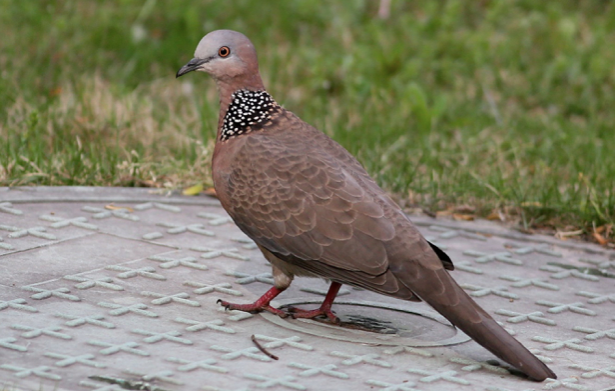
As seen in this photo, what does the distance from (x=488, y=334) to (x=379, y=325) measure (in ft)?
2.07

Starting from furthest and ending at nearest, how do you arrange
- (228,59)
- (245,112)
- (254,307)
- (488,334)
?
(228,59)
(245,112)
(254,307)
(488,334)

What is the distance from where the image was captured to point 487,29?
405 inches

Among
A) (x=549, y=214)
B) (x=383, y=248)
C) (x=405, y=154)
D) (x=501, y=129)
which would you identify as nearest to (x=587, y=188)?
(x=549, y=214)

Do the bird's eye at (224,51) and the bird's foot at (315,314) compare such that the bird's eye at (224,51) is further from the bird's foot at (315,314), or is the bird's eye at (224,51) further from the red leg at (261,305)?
the bird's foot at (315,314)

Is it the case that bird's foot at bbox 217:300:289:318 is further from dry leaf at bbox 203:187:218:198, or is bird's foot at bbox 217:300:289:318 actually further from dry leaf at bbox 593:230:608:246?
dry leaf at bbox 593:230:608:246

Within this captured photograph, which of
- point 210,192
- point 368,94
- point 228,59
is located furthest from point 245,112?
point 368,94

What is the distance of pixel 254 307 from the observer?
4.08m

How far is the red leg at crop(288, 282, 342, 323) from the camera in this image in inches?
163

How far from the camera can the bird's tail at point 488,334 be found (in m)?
3.53

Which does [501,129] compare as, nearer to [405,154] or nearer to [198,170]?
[405,154]

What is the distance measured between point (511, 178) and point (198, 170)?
2.13 meters

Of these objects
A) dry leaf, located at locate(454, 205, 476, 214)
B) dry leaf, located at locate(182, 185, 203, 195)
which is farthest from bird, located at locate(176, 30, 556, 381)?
dry leaf, located at locate(454, 205, 476, 214)

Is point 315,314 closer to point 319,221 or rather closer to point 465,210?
point 319,221

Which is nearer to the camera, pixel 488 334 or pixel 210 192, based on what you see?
pixel 488 334
